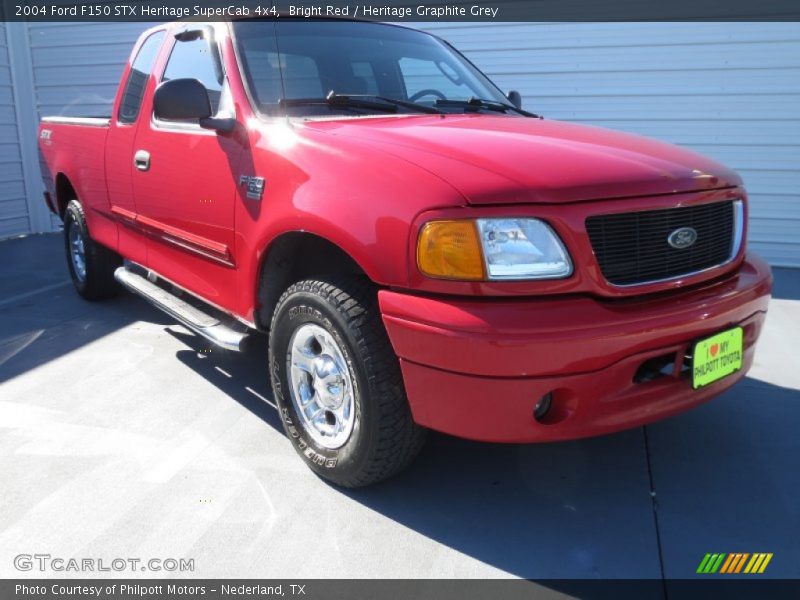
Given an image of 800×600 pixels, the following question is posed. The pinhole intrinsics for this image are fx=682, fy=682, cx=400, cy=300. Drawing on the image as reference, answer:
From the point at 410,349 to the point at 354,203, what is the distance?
54 centimetres

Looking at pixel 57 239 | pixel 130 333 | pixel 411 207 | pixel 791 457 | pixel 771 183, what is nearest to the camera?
pixel 411 207

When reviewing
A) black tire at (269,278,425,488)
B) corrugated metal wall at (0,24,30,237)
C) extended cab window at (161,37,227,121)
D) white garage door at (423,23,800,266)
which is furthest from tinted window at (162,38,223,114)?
corrugated metal wall at (0,24,30,237)

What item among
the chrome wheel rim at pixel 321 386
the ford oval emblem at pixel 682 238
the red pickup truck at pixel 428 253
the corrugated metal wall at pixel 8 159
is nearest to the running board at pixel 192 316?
the red pickup truck at pixel 428 253

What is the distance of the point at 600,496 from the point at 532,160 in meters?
1.32

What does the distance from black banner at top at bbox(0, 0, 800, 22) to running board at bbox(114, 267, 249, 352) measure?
2453 millimetres

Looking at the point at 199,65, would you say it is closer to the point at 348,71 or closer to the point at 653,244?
the point at 348,71

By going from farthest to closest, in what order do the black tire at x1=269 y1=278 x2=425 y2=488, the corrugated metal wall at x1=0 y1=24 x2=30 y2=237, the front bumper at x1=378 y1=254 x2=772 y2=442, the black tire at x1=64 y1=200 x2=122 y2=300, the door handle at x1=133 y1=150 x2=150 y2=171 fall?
1. the corrugated metal wall at x1=0 y1=24 x2=30 y2=237
2. the black tire at x1=64 y1=200 x2=122 y2=300
3. the door handle at x1=133 y1=150 x2=150 y2=171
4. the black tire at x1=269 y1=278 x2=425 y2=488
5. the front bumper at x1=378 y1=254 x2=772 y2=442

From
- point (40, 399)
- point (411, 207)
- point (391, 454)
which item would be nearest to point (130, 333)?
point (40, 399)

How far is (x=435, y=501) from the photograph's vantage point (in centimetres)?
262

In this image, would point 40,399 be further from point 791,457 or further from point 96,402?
point 791,457

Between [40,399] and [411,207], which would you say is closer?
[411,207]

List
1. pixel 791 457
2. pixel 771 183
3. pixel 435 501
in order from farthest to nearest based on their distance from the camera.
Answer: pixel 771 183
pixel 791 457
pixel 435 501

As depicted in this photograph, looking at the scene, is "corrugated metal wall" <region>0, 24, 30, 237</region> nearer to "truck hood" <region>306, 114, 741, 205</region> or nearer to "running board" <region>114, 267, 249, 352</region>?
"running board" <region>114, 267, 249, 352</region>

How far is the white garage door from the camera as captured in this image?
6664mm
